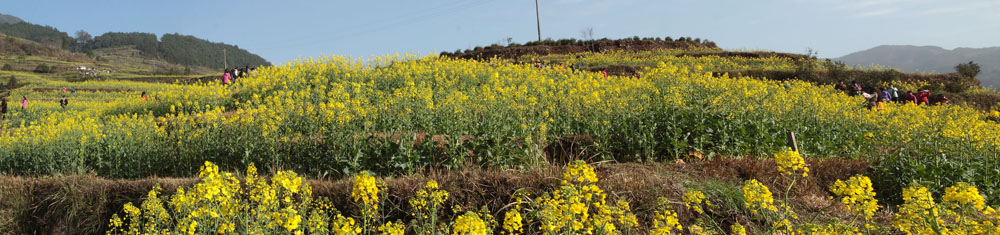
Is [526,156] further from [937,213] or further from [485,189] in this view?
[937,213]

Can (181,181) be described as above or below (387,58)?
below

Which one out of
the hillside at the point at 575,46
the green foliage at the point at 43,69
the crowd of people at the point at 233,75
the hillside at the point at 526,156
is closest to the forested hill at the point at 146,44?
the green foliage at the point at 43,69

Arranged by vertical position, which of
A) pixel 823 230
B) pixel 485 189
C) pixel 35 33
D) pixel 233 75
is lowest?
pixel 485 189

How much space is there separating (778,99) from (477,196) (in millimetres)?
5546

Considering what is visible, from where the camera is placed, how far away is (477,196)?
4504 millimetres

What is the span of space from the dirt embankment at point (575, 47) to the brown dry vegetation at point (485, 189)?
3144 cm

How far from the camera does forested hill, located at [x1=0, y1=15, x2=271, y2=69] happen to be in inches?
6063

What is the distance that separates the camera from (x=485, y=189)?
4.52 meters

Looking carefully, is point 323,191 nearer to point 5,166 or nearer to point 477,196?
point 477,196

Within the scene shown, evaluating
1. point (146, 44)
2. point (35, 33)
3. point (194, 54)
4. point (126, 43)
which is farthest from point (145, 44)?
point (35, 33)

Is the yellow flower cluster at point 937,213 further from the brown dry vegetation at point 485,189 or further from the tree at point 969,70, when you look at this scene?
the tree at point 969,70

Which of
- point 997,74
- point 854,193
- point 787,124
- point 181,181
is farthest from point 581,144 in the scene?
point 997,74

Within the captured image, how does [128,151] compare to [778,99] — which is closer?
[128,151]

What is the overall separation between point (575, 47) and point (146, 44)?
583 feet
